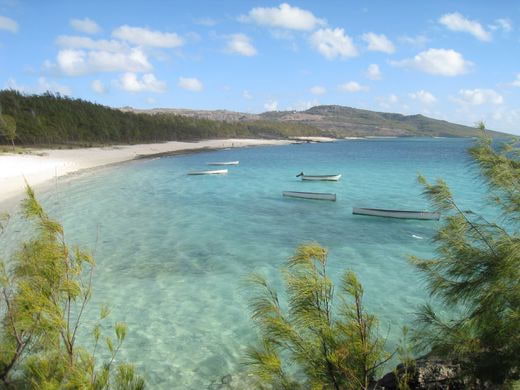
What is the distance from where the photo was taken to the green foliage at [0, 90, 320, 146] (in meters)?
76.6

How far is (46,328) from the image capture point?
4.55m

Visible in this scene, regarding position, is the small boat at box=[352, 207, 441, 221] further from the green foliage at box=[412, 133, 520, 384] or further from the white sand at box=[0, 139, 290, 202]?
the white sand at box=[0, 139, 290, 202]

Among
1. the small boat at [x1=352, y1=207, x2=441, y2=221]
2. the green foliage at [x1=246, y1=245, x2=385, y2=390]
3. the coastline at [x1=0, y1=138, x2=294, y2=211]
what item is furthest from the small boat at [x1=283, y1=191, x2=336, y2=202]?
the green foliage at [x1=246, y1=245, x2=385, y2=390]

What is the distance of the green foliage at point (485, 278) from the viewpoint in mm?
4652

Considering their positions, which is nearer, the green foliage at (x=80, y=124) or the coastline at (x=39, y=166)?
the coastline at (x=39, y=166)

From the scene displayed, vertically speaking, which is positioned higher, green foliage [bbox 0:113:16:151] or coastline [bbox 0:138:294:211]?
green foliage [bbox 0:113:16:151]

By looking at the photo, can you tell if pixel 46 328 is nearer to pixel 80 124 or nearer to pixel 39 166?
pixel 39 166

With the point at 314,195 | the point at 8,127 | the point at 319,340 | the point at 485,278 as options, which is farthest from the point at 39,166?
the point at 485,278

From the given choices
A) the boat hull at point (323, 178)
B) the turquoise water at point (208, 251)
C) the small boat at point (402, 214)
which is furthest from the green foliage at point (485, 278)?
the boat hull at point (323, 178)

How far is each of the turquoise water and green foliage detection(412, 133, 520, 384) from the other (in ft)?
2.58

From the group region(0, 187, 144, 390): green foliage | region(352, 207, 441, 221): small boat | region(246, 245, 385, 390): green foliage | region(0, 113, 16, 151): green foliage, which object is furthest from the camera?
region(0, 113, 16, 151): green foliage

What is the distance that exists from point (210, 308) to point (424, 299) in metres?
6.43

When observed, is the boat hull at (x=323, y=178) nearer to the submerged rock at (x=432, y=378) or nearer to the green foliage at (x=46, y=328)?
the submerged rock at (x=432, y=378)

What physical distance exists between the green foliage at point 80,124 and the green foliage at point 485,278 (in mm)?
79563
